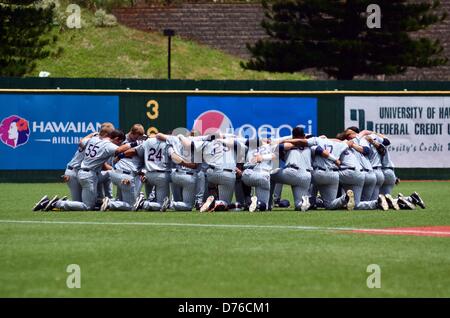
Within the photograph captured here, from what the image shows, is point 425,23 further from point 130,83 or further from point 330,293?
point 330,293

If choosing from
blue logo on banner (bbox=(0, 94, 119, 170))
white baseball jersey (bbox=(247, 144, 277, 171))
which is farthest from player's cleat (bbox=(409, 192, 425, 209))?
blue logo on banner (bbox=(0, 94, 119, 170))

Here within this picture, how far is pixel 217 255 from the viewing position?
46.1 feet

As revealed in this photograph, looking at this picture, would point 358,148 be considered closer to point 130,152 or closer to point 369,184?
point 369,184

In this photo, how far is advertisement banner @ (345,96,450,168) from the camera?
33.3 m

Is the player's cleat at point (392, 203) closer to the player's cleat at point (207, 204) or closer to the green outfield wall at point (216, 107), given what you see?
the player's cleat at point (207, 204)

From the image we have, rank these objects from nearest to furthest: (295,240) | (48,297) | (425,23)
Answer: (48,297)
(295,240)
(425,23)

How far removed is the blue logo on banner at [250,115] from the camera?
32.7 metres

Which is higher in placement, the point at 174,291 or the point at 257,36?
the point at 257,36

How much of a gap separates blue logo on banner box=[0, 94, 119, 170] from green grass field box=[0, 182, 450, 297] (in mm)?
11517


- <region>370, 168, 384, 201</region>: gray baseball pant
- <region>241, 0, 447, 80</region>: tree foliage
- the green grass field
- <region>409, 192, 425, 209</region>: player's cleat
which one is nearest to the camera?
the green grass field

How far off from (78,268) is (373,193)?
1147 cm

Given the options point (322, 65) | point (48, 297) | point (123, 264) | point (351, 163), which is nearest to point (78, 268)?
point (123, 264)

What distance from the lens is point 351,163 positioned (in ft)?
72.1

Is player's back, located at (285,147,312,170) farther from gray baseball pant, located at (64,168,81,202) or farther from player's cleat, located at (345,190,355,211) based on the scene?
gray baseball pant, located at (64,168,81,202)
